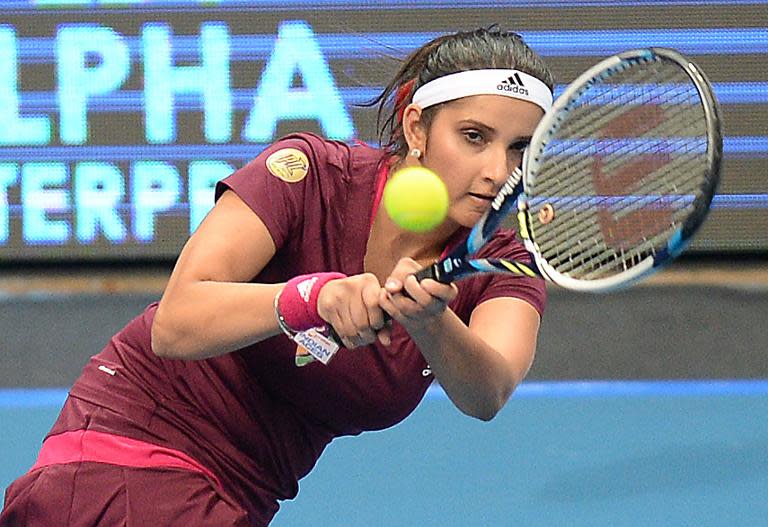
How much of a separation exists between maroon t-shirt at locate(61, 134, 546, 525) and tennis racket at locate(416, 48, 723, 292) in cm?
18

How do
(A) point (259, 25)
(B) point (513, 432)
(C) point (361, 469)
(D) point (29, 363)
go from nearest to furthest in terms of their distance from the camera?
(C) point (361, 469) → (B) point (513, 432) → (D) point (29, 363) → (A) point (259, 25)

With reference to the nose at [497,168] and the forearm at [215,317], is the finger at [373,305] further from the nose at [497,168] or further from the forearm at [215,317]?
the nose at [497,168]

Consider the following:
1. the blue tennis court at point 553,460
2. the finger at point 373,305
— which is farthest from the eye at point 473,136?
the blue tennis court at point 553,460

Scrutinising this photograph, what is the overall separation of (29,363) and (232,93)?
115 cm

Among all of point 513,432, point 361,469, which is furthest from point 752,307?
point 361,469

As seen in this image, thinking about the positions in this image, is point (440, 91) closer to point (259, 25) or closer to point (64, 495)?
point (64, 495)

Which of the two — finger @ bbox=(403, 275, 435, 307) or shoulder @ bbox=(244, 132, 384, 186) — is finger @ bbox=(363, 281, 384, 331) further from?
shoulder @ bbox=(244, 132, 384, 186)

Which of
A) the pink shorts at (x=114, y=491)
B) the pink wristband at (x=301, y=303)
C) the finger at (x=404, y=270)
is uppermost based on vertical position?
the finger at (x=404, y=270)

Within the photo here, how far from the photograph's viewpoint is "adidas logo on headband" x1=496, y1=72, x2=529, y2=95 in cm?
221

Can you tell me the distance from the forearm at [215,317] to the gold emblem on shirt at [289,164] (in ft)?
0.70

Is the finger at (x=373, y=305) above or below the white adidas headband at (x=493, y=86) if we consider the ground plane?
below

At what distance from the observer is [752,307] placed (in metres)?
5.11

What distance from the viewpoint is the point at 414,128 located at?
91.3 inches

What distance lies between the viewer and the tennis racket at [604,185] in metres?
1.97
